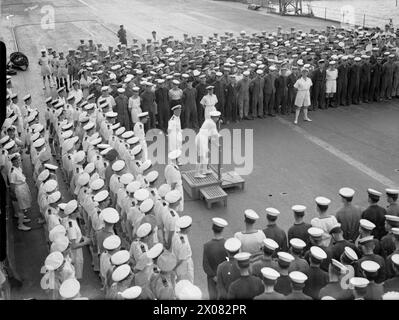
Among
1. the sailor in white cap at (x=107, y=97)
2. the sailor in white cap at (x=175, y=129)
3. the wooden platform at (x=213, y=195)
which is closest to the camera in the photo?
the wooden platform at (x=213, y=195)

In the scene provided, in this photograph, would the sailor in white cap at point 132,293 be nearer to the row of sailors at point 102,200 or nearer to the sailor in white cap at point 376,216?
Result: the row of sailors at point 102,200

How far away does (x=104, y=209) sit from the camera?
6957 millimetres

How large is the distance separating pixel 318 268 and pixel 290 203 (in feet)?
13.4

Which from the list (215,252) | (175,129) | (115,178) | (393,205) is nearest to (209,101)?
(175,129)

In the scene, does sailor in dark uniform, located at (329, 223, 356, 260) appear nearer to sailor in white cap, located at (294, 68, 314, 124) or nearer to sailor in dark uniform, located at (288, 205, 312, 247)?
sailor in dark uniform, located at (288, 205, 312, 247)

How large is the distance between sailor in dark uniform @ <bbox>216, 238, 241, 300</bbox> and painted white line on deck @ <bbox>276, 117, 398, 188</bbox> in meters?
5.71

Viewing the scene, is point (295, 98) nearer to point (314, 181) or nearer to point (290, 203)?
point (314, 181)

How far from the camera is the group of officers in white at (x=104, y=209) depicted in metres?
5.66

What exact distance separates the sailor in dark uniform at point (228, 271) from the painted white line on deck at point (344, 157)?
225 inches

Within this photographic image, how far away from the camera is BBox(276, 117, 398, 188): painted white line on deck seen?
1026 cm

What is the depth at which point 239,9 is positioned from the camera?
3588cm

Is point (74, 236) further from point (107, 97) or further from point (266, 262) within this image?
point (107, 97)

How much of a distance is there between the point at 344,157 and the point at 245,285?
7255mm

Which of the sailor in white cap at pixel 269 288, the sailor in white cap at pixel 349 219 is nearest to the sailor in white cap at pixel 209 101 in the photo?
→ the sailor in white cap at pixel 349 219
